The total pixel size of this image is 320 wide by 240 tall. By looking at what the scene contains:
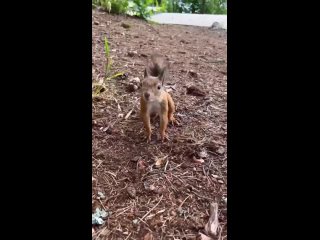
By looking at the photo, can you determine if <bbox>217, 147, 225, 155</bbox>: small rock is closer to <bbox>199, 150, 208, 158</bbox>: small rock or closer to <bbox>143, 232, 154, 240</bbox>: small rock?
<bbox>199, 150, 208, 158</bbox>: small rock

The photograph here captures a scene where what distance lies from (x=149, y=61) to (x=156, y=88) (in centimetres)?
19

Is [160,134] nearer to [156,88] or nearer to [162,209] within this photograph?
[156,88]

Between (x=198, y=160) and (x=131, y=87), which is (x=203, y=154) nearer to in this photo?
(x=198, y=160)

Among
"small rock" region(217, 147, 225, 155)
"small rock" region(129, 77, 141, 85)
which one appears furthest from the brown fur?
"small rock" region(217, 147, 225, 155)

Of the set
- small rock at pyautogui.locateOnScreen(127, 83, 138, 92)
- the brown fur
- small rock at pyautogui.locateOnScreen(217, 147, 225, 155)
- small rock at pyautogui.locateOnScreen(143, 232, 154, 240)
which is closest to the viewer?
small rock at pyautogui.locateOnScreen(143, 232, 154, 240)

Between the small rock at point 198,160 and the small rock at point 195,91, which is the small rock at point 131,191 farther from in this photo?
the small rock at point 195,91

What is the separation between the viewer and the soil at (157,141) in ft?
3.75

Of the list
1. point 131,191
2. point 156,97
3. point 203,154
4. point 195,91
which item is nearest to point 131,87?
point 156,97

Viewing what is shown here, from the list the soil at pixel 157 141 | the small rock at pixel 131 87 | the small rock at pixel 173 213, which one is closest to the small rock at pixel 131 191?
the soil at pixel 157 141

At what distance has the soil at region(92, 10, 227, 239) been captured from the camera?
3.75 feet

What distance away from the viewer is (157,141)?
1.60m
